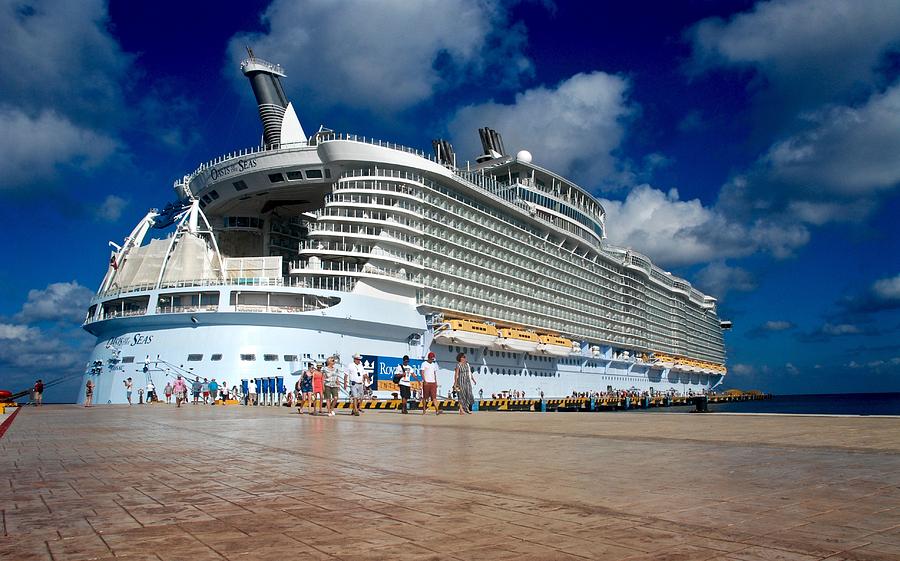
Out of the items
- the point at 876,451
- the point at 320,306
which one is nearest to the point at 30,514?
the point at 876,451

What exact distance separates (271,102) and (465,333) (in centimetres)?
2488

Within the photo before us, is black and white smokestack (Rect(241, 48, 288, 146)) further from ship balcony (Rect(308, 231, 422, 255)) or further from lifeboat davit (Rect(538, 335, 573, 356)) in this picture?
lifeboat davit (Rect(538, 335, 573, 356))

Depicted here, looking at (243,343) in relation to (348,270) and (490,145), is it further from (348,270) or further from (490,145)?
(490,145)

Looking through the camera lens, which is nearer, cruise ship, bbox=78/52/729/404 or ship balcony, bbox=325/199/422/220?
cruise ship, bbox=78/52/729/404

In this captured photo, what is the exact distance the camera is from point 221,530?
3.84 m

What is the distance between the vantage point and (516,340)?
181 ft

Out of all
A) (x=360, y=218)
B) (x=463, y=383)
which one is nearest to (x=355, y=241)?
(x=360, y=218)

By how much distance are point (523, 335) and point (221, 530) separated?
178 ft

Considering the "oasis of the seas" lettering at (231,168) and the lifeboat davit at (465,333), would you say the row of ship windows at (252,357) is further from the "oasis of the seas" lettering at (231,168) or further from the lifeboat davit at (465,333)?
the "oasis of the seas" lettering at (231,168)

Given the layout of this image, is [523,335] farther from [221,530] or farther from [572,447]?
[221,530]

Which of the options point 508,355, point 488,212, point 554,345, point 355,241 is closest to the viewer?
point 355,241

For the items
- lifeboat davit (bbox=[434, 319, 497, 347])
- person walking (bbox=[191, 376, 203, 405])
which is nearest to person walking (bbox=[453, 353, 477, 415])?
person walking (bbox=[191, 376, 203, 405])

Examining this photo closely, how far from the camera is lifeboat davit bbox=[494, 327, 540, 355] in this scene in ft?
174

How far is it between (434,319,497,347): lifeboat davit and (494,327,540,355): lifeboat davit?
1.38 m
